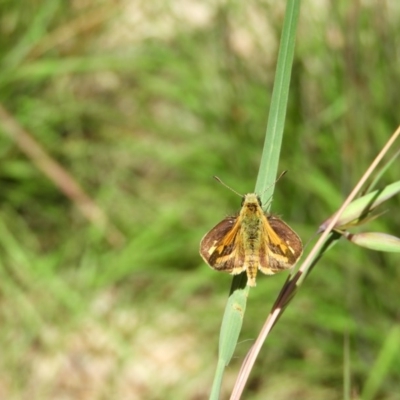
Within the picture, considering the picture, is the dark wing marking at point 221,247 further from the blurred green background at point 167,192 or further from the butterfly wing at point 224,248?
the blurred green background at point 167,192

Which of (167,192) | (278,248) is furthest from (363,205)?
(167,192)

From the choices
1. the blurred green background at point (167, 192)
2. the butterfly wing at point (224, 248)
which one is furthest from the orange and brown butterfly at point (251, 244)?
the blurred green background at point (167, 192)

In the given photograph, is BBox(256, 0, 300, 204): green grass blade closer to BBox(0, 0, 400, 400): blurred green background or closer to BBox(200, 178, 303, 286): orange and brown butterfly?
A: BBox(200, 178, 303, 286): orange and brown butterfly

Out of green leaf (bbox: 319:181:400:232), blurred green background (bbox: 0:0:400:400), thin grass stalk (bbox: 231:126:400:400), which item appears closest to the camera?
thin grass stalk (bbox: 231:126:400:400)

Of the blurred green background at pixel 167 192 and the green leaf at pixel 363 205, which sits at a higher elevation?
the blurred green background at pixel 167 192

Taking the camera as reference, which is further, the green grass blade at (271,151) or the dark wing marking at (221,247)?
the dark wing marking at (221,247)

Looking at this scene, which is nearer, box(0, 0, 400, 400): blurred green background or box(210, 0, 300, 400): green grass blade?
box(210, 0, 300, 400): green grass blade

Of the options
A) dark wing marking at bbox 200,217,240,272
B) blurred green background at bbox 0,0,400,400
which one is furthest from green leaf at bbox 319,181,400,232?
blurred green background at bbox 0,0,400,400

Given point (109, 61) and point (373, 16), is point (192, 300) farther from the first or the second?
point (373, 16)
